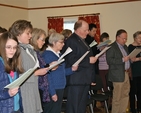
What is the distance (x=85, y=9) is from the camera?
9.50 m

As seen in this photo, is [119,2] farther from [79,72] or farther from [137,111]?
[79,72]

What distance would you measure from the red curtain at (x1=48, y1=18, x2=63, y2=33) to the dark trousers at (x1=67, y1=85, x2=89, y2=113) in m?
5.86

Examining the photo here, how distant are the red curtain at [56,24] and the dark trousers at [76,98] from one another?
5859mm

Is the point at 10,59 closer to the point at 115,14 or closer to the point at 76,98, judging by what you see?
the point at 76,98

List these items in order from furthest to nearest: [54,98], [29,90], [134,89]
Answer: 1. [134,89]
2. [54,98]
3. [29,90]

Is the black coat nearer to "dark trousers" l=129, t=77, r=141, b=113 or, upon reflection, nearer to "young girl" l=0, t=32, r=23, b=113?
"dark trousers" l=129, t=77, r=141, b=113

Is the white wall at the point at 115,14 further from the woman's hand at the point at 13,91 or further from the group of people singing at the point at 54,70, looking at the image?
the woman's hand at the point at 13,91

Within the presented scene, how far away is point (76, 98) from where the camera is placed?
3.94 meters

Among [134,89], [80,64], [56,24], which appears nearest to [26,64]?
[80,64]

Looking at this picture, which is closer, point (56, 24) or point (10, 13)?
point (10, 13)

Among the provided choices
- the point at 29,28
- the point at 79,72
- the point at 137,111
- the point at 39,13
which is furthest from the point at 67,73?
the point at 39,13

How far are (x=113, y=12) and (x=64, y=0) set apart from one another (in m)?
1.79

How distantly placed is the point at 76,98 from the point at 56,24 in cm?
605

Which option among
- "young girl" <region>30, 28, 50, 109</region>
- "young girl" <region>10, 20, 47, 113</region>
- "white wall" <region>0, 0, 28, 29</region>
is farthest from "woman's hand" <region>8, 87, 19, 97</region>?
"white wall" <region>0, 0, 28, 29</region>
